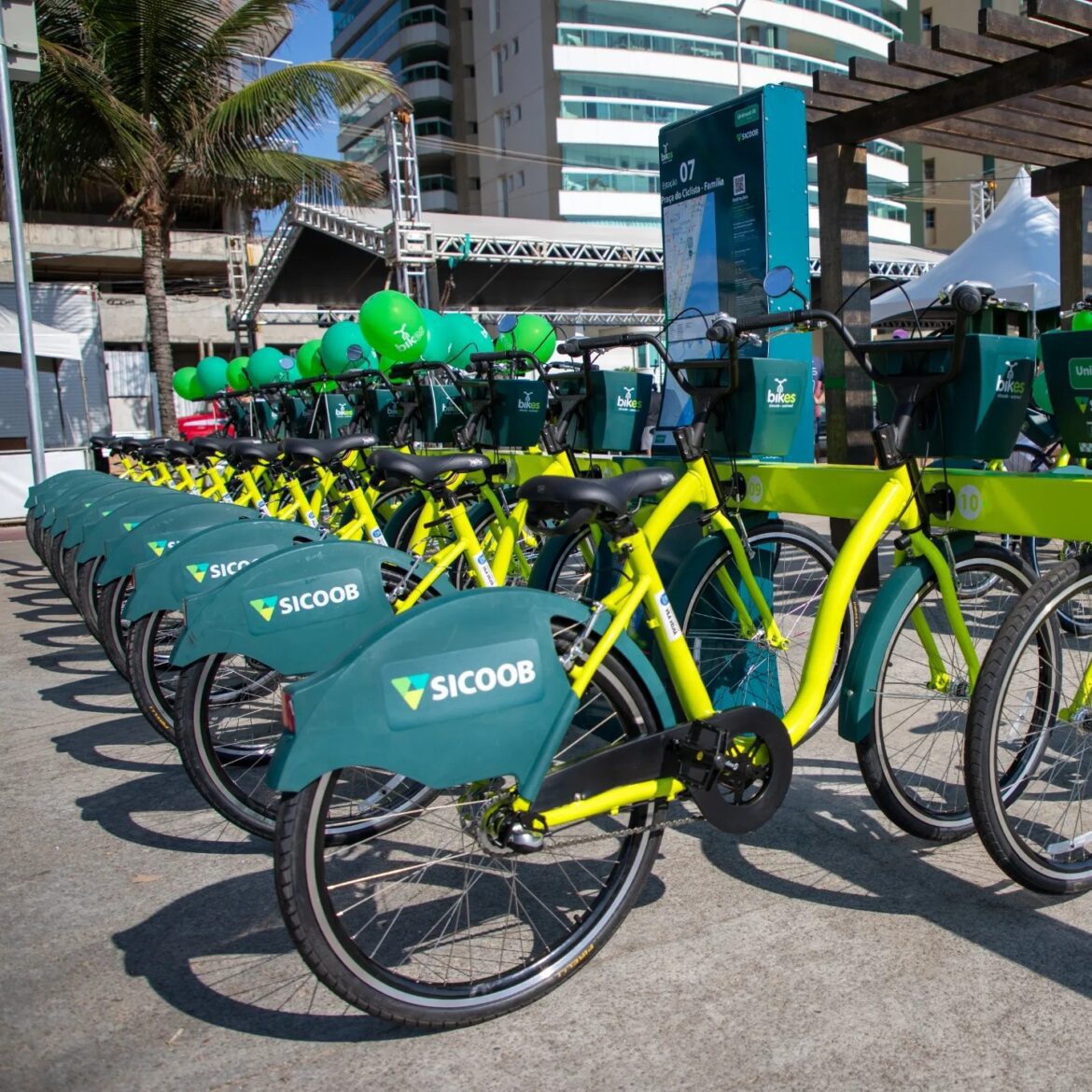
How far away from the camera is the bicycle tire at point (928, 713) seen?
2.86 metres

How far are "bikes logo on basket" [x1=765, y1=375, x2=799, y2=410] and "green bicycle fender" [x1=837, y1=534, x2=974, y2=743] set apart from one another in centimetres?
95

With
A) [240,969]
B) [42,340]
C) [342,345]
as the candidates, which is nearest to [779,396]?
[240,969]

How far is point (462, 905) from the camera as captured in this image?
285cm

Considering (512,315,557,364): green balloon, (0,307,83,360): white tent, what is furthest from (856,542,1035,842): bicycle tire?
(0,307,83,360): white tent

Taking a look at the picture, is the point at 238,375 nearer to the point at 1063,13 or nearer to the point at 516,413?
the point at 516,413

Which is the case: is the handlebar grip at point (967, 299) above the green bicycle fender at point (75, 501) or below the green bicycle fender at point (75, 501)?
above

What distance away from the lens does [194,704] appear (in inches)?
123

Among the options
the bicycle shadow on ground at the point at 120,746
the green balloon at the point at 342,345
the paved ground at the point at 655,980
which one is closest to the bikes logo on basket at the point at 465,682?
the paved ground at the point at 655,980

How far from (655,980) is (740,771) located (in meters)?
0.51

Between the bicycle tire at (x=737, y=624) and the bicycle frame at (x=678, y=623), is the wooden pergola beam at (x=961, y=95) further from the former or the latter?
the bicycle frame at (x=678, y=623)

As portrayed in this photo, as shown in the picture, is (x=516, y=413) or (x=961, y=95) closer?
(x=516, y=413)

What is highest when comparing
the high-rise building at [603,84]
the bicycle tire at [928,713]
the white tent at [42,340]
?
the high-rise building at [603,84]

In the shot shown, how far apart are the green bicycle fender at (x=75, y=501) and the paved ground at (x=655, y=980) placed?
2.72 meters

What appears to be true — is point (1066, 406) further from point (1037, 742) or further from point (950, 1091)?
point (950, 1091)
